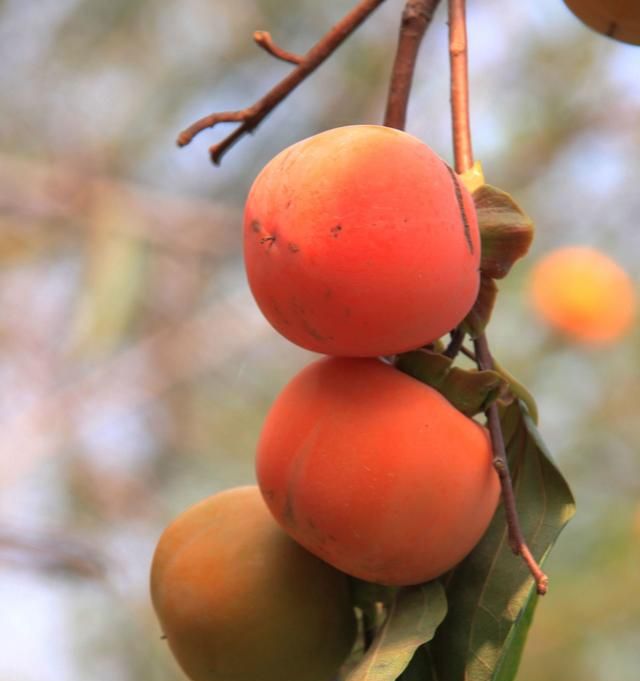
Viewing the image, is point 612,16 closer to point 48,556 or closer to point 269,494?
point 269,494

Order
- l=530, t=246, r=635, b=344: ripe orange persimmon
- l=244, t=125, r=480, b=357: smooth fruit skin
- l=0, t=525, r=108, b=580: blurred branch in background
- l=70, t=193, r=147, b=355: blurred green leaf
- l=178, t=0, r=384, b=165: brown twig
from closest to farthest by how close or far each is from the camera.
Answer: l=244, t=125, r=480, b=357: smooth fruit skin
l=178, t=0, r=384, b=165: brown twig
l=0, t=525, r=108, b=580: blurred branch in background
l=70, t=193, r=147, b=355: blurred green leaf
l=530, t=246, r=635, b=344: ripe orange persimmon

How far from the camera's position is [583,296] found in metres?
3.22

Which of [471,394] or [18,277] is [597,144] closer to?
[18,277]

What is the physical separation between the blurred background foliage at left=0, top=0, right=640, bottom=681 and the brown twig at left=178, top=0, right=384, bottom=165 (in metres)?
2.40

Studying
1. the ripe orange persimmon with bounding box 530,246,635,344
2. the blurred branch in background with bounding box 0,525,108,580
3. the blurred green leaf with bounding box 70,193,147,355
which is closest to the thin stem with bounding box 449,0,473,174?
the blurred branch in background with bounding box 0,525,108,580

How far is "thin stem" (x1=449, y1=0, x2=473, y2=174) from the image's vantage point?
0.82 m

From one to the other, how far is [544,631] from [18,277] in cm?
220

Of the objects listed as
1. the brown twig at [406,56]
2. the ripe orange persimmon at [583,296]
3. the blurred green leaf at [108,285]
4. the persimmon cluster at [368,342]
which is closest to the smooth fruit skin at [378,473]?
the persimmon cluster at [368,342]

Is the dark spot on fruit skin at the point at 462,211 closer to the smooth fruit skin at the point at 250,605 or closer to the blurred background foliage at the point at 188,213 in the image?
the smooth fruit skin at the point at 250,605

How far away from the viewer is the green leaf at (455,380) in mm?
753

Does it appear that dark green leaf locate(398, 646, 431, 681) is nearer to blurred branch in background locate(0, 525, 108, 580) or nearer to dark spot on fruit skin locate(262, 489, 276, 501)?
dark spot on fruit skin locate(262, 489, 276, 501)

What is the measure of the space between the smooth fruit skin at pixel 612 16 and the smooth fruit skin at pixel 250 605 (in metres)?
0.47

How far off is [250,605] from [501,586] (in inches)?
7.1

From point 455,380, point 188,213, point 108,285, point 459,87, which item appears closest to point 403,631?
point 455,380
